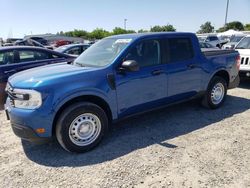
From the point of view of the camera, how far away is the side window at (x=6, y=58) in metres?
6.59

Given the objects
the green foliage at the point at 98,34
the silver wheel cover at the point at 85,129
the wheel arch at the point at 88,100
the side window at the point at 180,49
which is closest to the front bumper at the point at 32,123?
the wheel arch at the point at 88,100

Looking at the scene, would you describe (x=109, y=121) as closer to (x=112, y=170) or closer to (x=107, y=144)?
(x=107, y=144)

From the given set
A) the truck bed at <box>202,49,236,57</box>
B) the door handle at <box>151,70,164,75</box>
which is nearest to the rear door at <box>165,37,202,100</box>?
the door handle at <box>151,70,164,75</box>

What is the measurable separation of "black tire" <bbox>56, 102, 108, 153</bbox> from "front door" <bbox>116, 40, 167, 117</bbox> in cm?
40

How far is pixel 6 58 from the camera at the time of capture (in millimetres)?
6652

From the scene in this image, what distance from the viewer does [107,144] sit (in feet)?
13.7

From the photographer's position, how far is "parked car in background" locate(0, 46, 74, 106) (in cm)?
627

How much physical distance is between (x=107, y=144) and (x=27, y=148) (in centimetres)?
132

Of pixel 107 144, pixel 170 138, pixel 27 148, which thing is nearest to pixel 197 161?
pixel 170 138

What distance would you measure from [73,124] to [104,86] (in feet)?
2.45

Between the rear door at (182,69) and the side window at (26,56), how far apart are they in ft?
13.1

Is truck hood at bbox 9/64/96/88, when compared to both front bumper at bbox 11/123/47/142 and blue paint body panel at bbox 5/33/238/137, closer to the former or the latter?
blue paint body panel at bbox 5/33/238/137

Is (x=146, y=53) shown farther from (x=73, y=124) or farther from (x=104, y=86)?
(x=73, y=124)

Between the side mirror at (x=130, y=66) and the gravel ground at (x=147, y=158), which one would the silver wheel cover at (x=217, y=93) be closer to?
the gravel ground at (x=147, y=158)
